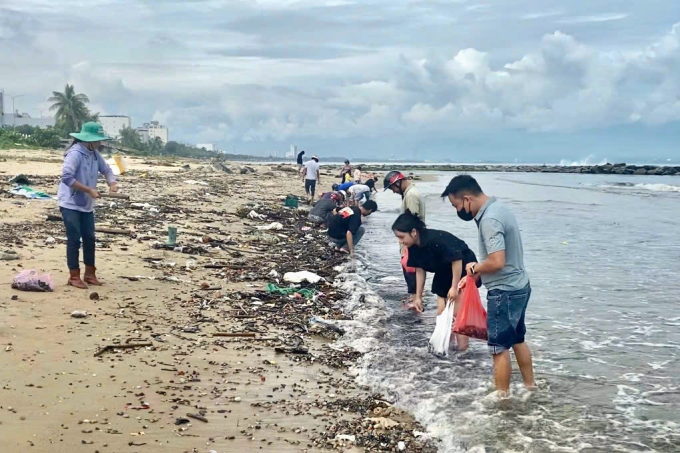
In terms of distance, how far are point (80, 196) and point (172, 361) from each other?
2.65 meters

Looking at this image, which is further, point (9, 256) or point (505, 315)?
point (9, 256)

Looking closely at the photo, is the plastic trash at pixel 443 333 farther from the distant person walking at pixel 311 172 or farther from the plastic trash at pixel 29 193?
the distant person walking at pixel 311 172

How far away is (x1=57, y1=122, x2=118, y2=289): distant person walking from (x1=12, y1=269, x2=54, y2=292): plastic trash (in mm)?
343

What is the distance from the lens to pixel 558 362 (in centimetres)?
665

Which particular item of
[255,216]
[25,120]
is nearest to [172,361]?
[255,216]

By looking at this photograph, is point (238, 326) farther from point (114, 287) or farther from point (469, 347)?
point (469, 347)

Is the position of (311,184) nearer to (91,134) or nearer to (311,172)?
(311,172)

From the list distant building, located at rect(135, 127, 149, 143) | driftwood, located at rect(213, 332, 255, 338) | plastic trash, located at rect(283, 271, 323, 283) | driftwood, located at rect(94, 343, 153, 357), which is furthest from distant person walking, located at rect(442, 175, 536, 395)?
distant building, located at rect(135, 127, 149, 143)

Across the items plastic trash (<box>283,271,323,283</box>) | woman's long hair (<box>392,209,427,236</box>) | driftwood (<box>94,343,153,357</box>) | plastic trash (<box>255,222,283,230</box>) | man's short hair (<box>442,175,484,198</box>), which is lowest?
plastic trash (<box>283,271,323,283</box>)

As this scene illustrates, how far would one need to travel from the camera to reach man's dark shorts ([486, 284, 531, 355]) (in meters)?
5.12

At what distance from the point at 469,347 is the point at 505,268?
6.94ft

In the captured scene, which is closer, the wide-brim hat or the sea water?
the sea water

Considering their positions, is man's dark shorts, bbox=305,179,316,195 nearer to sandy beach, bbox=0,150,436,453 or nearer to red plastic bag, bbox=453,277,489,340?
sandy beach, bbox=0,150,436,453

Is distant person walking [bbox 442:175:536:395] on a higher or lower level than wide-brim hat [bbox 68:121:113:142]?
lower
